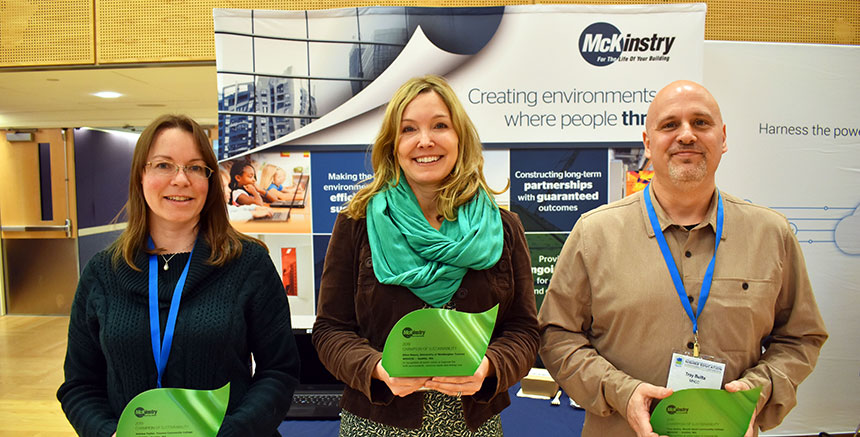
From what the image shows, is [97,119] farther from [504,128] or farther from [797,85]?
[797,85]

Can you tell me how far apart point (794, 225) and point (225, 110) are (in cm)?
348

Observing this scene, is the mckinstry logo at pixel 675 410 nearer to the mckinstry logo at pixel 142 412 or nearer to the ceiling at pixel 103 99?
the mckinstry logo at pixel 142 412

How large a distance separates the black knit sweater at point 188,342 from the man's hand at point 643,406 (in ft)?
3.00

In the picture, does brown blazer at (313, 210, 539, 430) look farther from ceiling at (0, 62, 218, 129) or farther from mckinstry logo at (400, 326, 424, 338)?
ceiling at (0, 62, 218, 129)

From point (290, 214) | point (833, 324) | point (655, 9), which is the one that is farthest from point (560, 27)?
point (833, 324)

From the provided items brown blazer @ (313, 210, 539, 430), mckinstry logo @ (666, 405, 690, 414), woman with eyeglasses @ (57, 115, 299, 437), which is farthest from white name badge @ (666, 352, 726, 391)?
woman with eyeglasses @ (57, 115, 299, 437)

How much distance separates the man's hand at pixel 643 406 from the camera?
1234 millimetres

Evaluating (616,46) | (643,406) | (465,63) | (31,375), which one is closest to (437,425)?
(643,406)

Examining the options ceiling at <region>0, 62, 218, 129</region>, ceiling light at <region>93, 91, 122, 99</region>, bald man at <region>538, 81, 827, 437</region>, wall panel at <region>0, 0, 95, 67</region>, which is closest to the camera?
bald man at <region>538, 81, 827, 437</region>

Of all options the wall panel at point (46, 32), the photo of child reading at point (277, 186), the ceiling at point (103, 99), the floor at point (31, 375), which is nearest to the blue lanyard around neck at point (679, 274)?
the photo of child reading at point (277, 186)

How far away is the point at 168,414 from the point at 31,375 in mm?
5074

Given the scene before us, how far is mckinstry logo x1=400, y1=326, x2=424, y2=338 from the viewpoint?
1.16 metres

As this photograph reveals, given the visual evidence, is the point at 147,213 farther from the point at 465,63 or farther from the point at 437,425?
the point at 465,63

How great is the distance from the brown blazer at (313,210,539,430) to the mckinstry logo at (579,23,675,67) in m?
1.75
